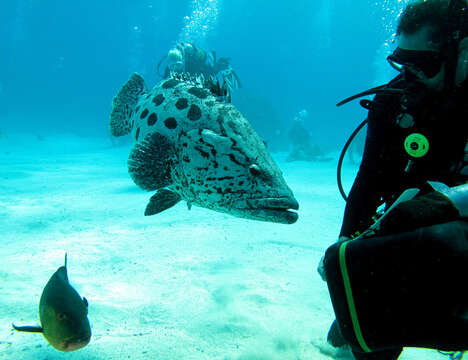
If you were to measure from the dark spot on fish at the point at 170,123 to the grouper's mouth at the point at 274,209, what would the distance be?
868 millimetres

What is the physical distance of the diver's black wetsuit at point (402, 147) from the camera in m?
1.69

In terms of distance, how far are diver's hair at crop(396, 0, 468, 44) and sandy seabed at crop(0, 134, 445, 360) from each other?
318 cm

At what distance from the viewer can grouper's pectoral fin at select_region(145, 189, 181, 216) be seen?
225cm

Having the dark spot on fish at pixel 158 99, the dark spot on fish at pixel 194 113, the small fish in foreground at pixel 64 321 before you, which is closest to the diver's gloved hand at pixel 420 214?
the dark spot on fish at pixel 194 113

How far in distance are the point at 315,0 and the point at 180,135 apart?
71166mm

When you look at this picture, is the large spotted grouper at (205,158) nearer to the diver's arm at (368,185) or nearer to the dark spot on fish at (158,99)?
the dark spot on fish at (158,99)

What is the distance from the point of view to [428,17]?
70.7 inches

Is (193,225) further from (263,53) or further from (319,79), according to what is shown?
(319,79)

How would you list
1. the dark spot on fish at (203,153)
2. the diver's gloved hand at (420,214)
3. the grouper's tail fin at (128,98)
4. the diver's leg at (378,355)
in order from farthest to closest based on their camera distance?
the grouper's tail fin at (128,98), the dark spot on fish at (203,153), the diver's leg at (378,355), the diver's gloved hand at (420,214)

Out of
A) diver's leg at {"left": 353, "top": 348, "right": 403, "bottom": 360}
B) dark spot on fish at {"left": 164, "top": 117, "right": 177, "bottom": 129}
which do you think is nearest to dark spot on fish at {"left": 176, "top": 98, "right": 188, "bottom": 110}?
dark spot on fish at {"left": 164, "top": 117, "right": 177, "bottom": 129}

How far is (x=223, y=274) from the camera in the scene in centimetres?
430

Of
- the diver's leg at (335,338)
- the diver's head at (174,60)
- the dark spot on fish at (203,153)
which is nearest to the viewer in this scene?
the dark spot on fish at (203,153)

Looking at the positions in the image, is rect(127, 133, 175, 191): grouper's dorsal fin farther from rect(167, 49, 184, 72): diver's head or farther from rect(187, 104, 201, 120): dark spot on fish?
rect(167, 49, 184, 72): diver's head

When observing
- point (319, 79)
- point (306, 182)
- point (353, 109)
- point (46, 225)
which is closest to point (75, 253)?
point (46, 225)
